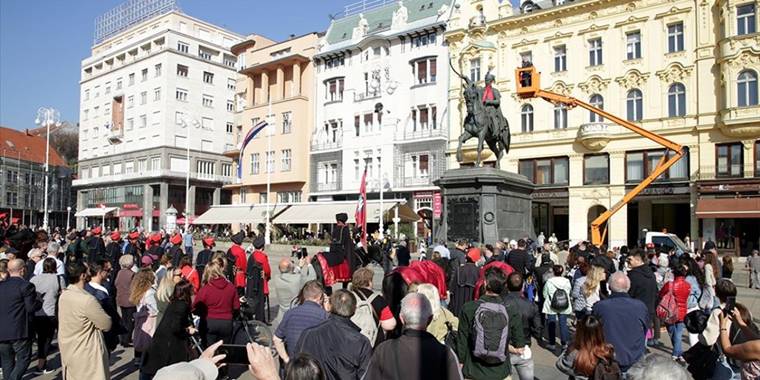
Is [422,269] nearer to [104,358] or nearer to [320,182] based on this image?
[104,358]

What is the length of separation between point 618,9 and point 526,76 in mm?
14152

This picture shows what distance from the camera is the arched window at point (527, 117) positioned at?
40.5 metres

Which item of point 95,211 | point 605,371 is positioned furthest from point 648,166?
point 95,211

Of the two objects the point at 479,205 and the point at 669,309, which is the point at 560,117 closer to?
the point at 479,205

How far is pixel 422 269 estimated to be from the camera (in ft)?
26.7

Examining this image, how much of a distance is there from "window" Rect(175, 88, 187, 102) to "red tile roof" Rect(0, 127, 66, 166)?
1128 inches

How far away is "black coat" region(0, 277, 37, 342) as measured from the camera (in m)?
6.99

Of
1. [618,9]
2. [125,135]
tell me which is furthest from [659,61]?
[125,135]

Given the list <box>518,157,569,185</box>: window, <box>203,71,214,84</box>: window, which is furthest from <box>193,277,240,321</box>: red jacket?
<box>203,71,214,84</box>: window

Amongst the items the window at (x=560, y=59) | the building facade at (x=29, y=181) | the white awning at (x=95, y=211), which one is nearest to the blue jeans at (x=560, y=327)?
the window at (x=560, y=59)

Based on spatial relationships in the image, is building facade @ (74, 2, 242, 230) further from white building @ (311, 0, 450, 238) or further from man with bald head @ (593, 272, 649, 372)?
man with bald head @ (593, 272, 649, 372)

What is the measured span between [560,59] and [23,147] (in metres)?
78.1

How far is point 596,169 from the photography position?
37656mm

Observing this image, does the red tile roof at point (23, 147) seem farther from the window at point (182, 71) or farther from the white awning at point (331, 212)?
the white awning at point (331, 212)
